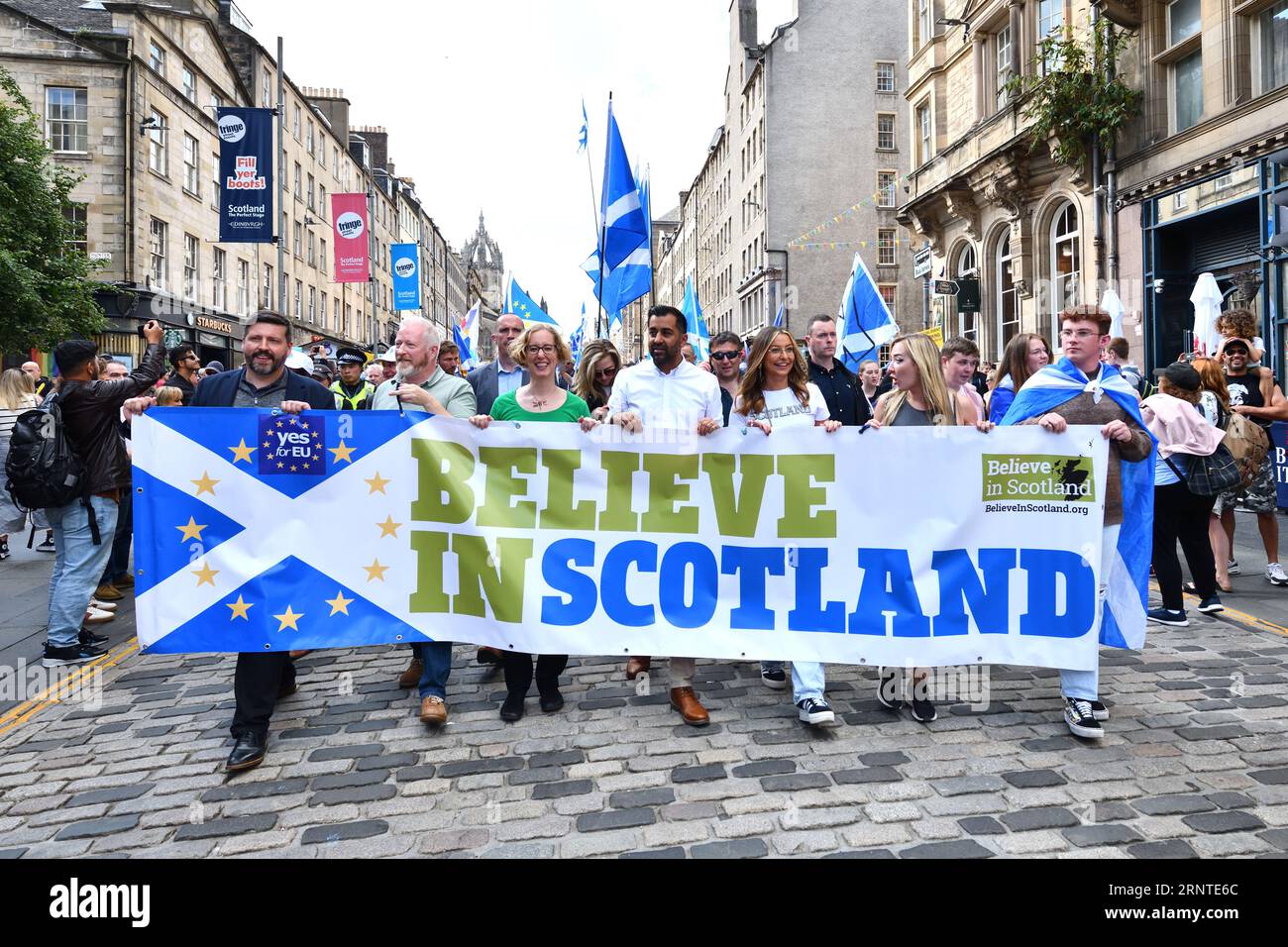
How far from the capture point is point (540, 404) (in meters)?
4.75

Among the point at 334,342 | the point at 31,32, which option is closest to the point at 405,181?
the point at 334,342

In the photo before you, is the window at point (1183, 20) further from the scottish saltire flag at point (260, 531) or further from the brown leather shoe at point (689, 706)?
the scottish saltire flag at point (260, 531)

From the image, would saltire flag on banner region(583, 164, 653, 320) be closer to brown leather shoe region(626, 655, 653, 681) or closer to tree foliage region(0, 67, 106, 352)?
brown leather shoe region(626, 655, 653, 681)

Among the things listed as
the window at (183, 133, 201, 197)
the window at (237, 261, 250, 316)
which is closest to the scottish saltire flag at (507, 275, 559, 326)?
the window at (183, 133, 201, 197)

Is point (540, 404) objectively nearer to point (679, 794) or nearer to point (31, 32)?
point (679, 794)

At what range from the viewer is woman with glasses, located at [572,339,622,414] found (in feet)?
21.1

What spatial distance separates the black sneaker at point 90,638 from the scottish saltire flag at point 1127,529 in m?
6.29

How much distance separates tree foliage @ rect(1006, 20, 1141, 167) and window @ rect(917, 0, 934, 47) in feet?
27.1

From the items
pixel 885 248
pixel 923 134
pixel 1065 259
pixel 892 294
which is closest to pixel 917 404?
pixel 1065 259

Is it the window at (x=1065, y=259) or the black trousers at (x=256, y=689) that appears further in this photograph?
the window at (x=1065, y=259)

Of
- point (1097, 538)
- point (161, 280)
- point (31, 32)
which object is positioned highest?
point (31, 32)

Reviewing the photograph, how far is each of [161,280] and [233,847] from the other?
1113 inches

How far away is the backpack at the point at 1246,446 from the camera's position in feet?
22.4

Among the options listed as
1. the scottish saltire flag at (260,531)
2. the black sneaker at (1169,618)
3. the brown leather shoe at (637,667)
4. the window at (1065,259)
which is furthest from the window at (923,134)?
the scottish saltire flag at (260,531)
